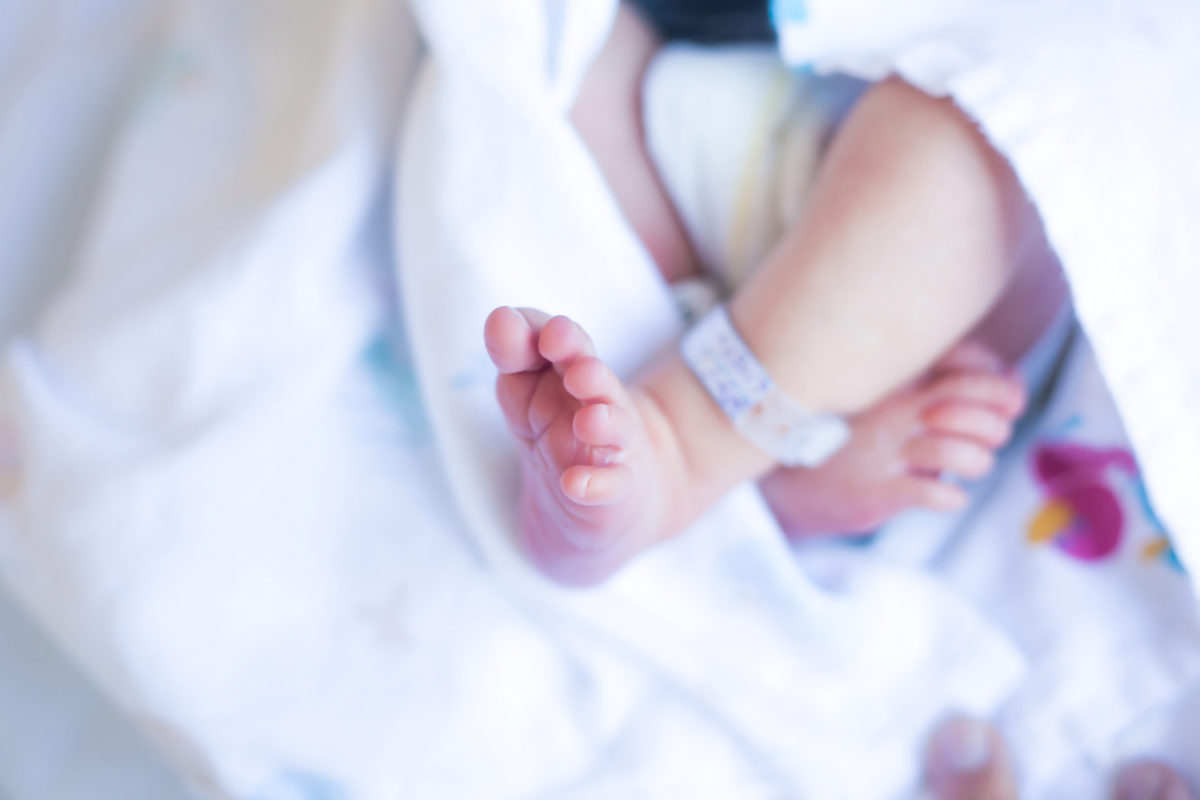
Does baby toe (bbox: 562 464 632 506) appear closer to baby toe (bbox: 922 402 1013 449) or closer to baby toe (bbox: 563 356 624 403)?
baby toe (bbox: 563 356 624 403)

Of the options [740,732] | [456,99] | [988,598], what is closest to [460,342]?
[456,99]

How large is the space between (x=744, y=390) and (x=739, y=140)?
195 millimetres

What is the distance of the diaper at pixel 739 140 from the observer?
578 millimetres

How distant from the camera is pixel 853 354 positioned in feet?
1.57

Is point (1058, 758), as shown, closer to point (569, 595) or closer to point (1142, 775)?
point (1142, 775)

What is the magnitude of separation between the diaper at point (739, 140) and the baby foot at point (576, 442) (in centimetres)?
17

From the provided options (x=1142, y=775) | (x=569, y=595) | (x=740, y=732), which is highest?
(x=569, y=595)

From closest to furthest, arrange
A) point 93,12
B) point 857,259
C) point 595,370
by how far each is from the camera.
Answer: point 595,370 → point 857,259 → point 93,12

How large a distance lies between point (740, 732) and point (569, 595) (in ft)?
0.45

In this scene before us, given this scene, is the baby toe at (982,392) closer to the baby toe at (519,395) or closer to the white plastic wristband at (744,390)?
the white plastic wristband at (744,390)

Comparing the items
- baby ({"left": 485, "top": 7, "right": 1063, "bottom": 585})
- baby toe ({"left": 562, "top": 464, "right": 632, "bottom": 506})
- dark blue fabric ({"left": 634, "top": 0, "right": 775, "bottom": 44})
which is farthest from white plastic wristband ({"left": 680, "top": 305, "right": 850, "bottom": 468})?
dark blue fabric ({"left": 634, "top": 0, "right": 775, "bottom": 44})

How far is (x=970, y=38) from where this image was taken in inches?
19.6

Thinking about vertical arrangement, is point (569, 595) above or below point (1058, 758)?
above

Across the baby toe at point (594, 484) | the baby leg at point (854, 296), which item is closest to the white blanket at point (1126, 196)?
the baby leg at point (854, 296)
